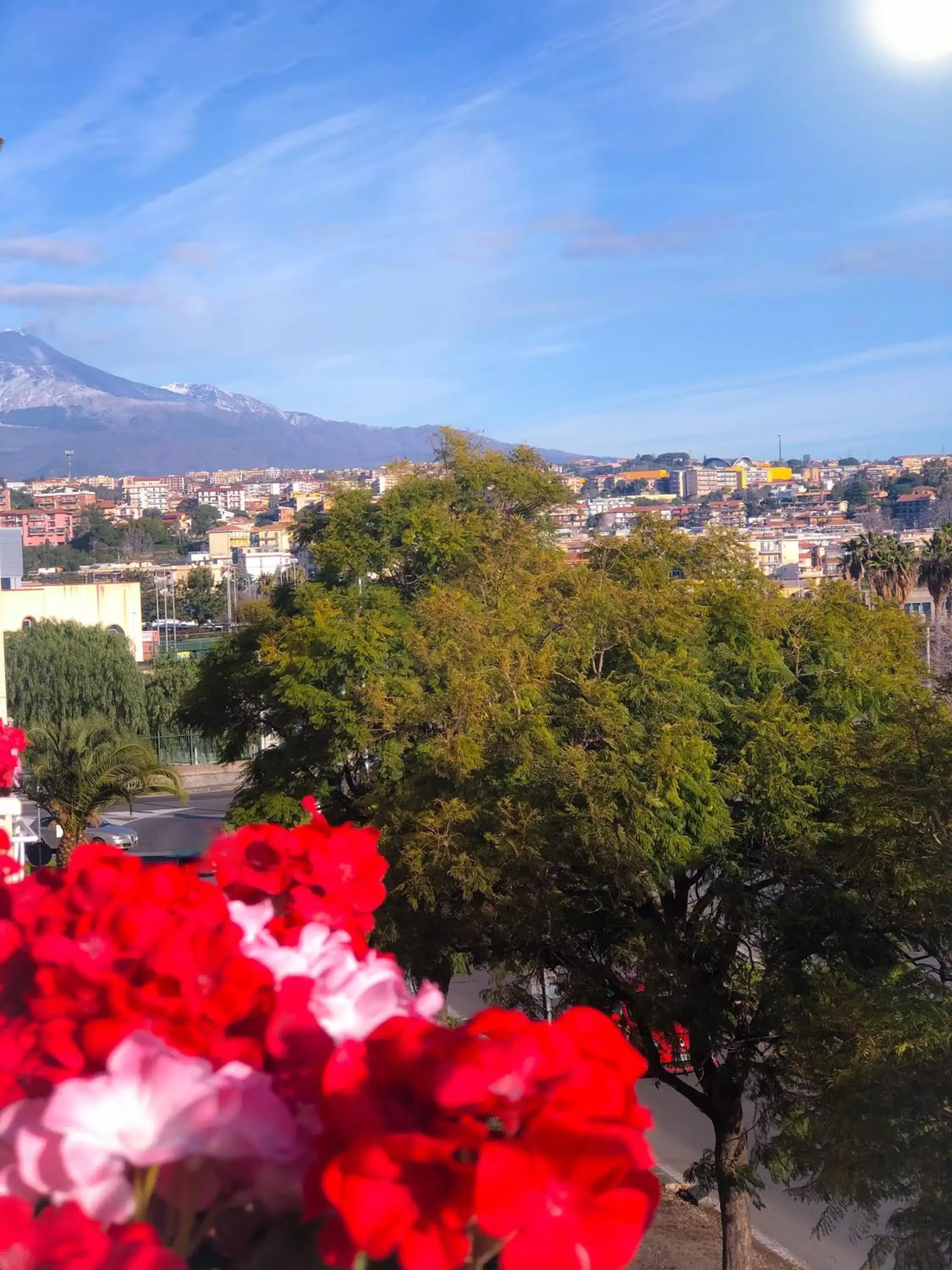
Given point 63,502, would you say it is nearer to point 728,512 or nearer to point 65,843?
point 728,512

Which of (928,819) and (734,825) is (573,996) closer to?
(734,825)

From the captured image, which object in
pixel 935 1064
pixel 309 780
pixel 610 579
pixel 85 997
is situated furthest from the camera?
pixel 309 780

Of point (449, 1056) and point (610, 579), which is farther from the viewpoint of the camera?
point (610, 579)

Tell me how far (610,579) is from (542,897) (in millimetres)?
6018

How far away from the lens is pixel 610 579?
16.3 m

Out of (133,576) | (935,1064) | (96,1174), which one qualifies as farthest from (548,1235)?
(133,576)

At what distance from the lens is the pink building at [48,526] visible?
160 meters

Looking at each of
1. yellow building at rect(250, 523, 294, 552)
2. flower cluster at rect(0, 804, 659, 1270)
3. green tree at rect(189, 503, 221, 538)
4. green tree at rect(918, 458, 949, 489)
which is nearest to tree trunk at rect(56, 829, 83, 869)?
flower cluster at rect(0, 804, 659, 1270)

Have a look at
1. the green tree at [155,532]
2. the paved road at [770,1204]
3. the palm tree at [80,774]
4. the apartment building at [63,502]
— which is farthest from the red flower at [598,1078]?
the apartment building at [63,502]

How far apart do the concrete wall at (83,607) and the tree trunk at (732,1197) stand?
36.1 m

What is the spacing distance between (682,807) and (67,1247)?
9.72 metres

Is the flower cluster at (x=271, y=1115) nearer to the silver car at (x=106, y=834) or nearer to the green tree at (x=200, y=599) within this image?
the silver car at (x=106, y=834)

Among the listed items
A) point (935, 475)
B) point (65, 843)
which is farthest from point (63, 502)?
point (65, 843)

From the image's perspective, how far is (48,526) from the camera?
167 metres
